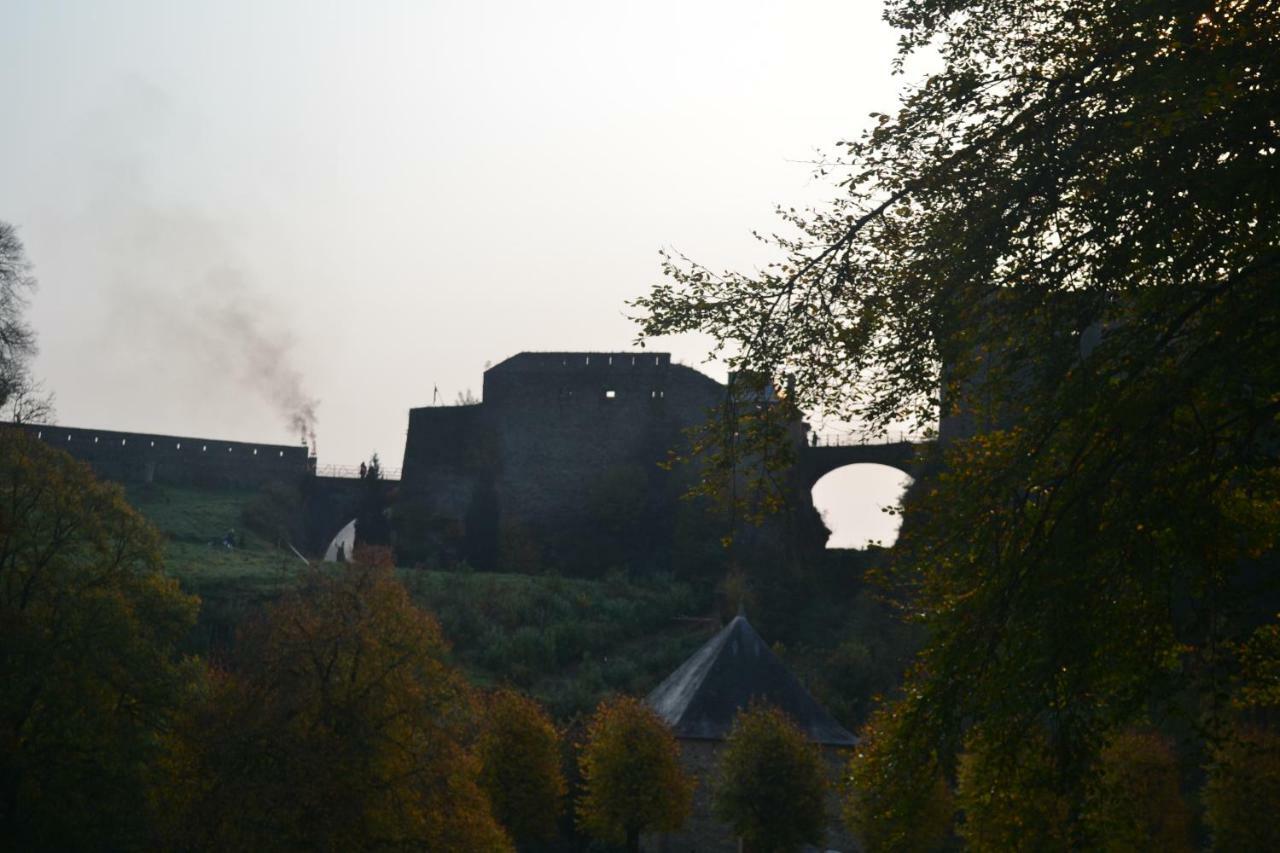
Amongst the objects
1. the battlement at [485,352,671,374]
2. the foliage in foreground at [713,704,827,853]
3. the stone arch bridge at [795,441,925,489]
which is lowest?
the foliage in foreground at [713,704,827,853]

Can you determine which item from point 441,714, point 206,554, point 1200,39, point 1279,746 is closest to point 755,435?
point 1200,39

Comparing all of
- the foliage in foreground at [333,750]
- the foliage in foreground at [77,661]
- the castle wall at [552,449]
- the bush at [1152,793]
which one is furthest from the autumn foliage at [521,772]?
the castle wall at [552,449]

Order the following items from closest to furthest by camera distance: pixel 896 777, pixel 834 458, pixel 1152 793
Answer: pixel 896 777, pixel 1152 793, pixel 834 458

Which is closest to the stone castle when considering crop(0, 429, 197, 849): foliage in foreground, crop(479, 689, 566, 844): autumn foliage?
crop(479, 689, 566, 844): autumn foliage

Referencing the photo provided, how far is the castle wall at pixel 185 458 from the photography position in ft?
174

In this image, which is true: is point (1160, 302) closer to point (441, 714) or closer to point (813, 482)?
point (441, 714)

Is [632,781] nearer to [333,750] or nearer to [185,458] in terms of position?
[333,750]

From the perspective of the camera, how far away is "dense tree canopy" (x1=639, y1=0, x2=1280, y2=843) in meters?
8.01

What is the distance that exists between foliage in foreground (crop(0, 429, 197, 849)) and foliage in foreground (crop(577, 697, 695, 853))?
8.62m

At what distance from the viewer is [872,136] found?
33.2ft

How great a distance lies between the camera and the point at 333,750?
62.8 feet

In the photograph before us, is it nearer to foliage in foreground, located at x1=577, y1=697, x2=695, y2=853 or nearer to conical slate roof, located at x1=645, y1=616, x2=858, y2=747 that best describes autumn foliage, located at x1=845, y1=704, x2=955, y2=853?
foliage in foreground, located at x1=577, y1=697, x2=695, y2=853

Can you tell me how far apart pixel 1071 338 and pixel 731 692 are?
24570 millimetres

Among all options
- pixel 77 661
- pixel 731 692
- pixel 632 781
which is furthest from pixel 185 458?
pixel 77 661
